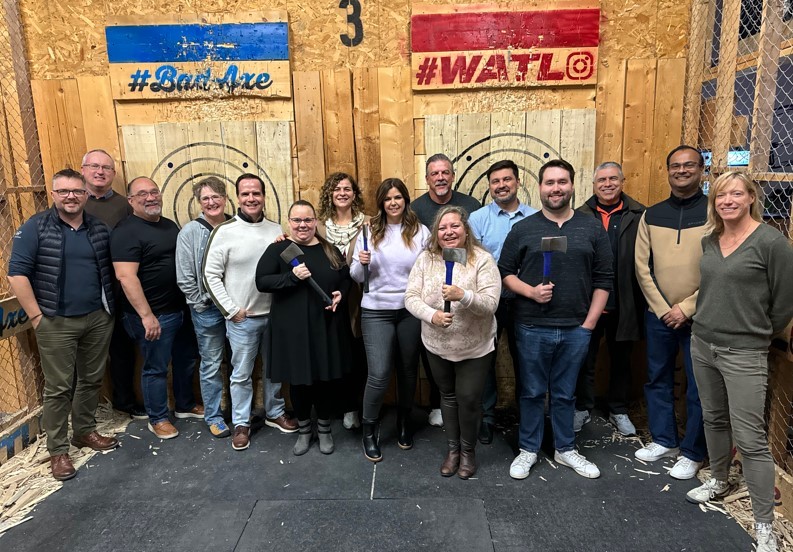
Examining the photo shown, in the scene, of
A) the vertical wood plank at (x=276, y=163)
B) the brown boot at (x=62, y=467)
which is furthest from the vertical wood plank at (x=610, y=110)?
the brown boot at (x=62, y=467)

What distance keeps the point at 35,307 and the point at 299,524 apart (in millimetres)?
2107

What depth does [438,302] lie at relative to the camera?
9.18 ft

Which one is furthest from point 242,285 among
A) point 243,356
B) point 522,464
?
point 522,464

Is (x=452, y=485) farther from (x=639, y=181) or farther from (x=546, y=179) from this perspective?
(x=639, y=181)

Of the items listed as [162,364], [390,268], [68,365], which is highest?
[390,268]

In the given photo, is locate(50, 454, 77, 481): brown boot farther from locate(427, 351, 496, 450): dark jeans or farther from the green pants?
locate(427, 351, 496, 450): dark jeans

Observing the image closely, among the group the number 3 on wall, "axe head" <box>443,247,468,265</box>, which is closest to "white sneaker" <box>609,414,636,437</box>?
"axe head" <box>443,247,468,265</box>

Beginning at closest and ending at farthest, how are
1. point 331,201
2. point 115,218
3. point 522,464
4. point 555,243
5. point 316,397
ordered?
point 555,243 < point 522,464 < point 316,397 < point 331,201 < point 115,218

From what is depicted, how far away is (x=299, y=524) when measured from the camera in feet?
8.82

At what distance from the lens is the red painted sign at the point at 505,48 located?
3723 mm

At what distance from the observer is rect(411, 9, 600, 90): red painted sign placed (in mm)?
3723

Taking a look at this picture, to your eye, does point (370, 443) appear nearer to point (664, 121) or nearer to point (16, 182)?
point (664, 121)

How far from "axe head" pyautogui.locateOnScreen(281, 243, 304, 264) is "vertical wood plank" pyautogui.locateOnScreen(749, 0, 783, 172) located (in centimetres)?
287

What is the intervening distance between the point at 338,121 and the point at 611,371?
2861 mm
